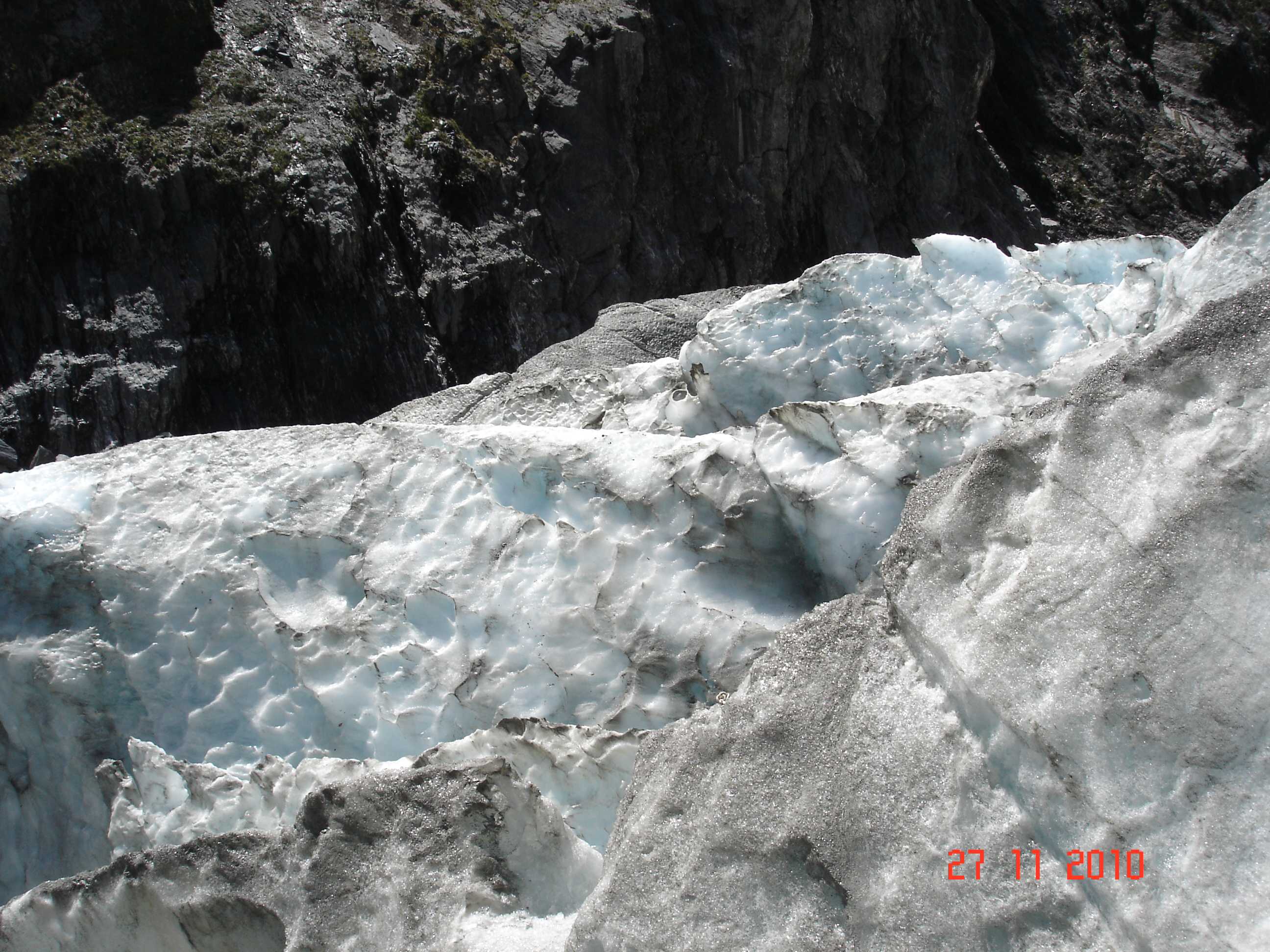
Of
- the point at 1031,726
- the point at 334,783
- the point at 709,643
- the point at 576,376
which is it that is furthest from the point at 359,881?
the point at 576,376

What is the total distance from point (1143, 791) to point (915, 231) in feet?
59.0

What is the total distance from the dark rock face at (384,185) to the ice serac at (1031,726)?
9854 millimetres

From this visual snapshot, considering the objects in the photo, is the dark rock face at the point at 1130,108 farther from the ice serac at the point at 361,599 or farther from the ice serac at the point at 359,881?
the ice serac at the point at 359,881

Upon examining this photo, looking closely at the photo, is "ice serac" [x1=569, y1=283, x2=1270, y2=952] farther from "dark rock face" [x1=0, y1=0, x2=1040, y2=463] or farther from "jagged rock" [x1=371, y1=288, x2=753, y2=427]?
"dark rock face" [x1=0, y1=0, x2=1040, y2=463]

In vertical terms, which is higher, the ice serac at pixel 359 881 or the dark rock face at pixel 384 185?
the dark rock face at pixel 384 185

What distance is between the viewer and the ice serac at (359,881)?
225cm

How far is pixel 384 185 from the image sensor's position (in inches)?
507

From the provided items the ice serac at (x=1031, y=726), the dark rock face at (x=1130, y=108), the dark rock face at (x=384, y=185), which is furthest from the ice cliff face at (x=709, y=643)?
the dark rock face at (x=1130, y=108)

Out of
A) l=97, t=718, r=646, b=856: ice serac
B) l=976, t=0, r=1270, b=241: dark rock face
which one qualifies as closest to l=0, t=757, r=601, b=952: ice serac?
l=97, t=718, r=646, b=856: ice serac

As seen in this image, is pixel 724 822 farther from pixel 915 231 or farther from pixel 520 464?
pixel 915 231

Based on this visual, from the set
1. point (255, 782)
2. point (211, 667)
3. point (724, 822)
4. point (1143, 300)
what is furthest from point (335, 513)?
point (1143, 300)

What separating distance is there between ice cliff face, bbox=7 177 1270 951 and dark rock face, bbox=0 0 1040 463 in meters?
7.37

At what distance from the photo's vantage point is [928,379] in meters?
3.84

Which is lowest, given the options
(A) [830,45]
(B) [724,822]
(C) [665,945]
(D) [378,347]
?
(C) [665,945]
